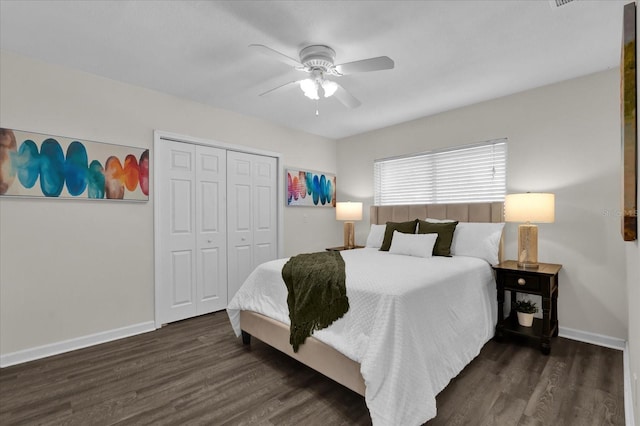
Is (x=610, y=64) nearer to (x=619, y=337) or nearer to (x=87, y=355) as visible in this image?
(x=619, y=337)

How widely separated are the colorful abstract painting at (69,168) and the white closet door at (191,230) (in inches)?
11.1

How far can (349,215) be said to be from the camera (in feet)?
14.9

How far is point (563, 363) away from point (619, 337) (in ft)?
2.46

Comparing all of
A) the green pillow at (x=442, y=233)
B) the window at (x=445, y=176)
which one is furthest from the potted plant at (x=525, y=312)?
the window at (x=445, y=176)

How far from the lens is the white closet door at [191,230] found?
11.3 ft

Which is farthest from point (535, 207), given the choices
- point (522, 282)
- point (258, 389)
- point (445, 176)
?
point (258, 389)

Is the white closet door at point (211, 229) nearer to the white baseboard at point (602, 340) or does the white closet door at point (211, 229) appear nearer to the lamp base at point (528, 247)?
the lamp base at point (528, 247)

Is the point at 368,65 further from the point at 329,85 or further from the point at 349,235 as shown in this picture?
the point at 349,235

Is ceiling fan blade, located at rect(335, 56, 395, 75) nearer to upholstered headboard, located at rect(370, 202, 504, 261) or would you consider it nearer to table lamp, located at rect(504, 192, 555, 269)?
table lamp, located at rect(504, 192, 555, 269)

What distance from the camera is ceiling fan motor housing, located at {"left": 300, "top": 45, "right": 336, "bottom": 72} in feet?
7.80

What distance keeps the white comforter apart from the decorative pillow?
10.6 inches

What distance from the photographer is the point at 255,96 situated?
3.47 m

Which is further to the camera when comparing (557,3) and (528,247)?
(528,247)

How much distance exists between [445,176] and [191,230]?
3230 mm
